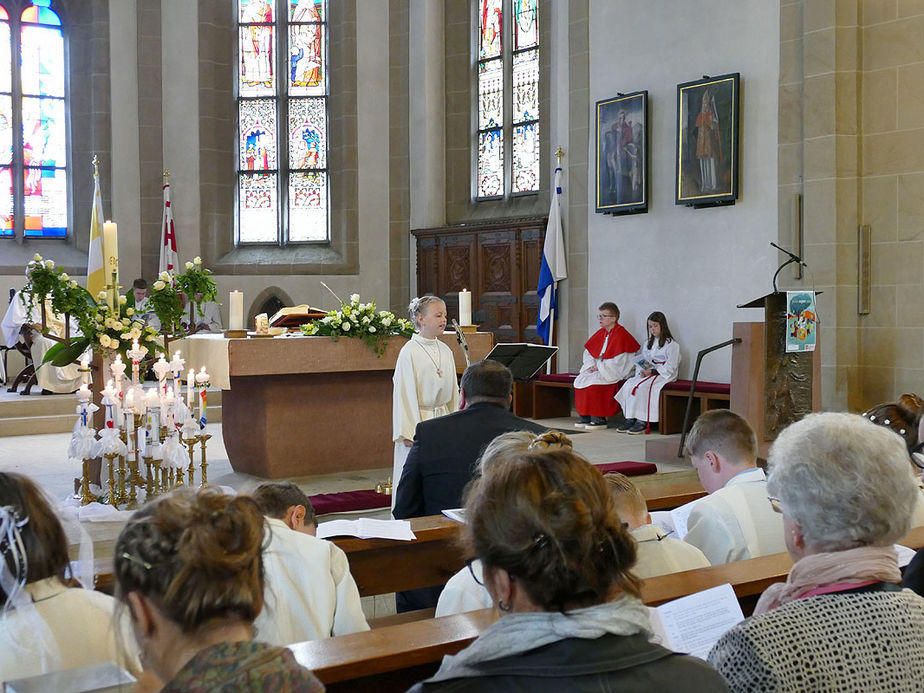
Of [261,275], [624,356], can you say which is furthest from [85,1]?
[624,356]

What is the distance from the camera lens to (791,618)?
1.70 metres

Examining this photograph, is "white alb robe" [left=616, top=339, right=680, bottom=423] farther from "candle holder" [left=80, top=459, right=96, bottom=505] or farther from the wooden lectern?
"candle holder" [left=80, top=459, right=96, bottom=505]

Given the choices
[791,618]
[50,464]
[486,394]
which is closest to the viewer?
[791,618]

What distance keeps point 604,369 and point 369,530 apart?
23.2 ft

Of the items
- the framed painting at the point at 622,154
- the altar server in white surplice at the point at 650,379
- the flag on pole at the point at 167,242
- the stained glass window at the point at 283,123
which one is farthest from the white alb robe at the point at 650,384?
the flag on pole at the point at 167,242

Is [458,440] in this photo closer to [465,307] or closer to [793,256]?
[465,307]

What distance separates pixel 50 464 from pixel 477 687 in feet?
24.1

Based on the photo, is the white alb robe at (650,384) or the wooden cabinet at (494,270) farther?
the wooden cabinet at (494,270)

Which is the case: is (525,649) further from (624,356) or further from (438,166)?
(438,166)

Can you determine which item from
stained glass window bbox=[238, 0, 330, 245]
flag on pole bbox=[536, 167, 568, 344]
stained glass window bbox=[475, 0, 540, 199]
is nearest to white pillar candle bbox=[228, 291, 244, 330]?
flag on pole bbox=[536, 167, 568, 344]

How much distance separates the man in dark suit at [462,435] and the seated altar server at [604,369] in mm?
6189

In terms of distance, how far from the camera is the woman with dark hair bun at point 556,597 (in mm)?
1389

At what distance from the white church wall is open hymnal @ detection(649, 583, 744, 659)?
7598mm

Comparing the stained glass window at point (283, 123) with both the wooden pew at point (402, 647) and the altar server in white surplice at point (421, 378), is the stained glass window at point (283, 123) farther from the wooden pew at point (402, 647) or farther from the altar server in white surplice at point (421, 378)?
the wooden pew at point (402, 647)
